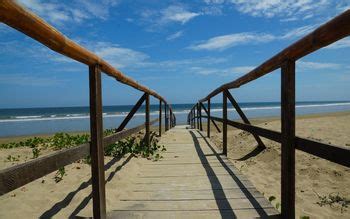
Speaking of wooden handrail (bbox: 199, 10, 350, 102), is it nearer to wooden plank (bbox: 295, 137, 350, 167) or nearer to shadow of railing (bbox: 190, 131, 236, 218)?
wooden plank (bbox: 295, 137, 350, 167)

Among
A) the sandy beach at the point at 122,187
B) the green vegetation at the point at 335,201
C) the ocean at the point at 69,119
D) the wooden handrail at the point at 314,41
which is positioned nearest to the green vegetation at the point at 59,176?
the sandy beach at the point at 122,187

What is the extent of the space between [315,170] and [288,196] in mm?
3240

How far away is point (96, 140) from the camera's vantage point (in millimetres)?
2713

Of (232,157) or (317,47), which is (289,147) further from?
(232,157)

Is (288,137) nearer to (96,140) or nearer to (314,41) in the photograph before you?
(314,41)

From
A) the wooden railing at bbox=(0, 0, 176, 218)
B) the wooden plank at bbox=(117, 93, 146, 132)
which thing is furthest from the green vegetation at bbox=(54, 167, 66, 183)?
the wooden railing at bbox=(0, 0, 176, 218)

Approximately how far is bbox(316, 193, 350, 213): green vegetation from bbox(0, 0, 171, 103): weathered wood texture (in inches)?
120

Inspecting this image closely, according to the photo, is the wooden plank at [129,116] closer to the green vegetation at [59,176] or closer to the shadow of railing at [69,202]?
the shadow of railing at [69,202]

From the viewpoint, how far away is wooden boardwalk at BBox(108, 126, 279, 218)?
9.88 feet

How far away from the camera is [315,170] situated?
557cm

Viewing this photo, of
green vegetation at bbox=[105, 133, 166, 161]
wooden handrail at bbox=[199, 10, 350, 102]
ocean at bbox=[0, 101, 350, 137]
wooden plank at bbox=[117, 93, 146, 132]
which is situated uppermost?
wooden handrail at bbox=[199, 10, 350, 102]

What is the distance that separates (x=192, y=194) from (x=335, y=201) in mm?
1856

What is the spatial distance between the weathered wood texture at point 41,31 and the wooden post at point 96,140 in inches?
5.3

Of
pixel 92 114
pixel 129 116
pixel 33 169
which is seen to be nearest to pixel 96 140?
pixel 92 114
